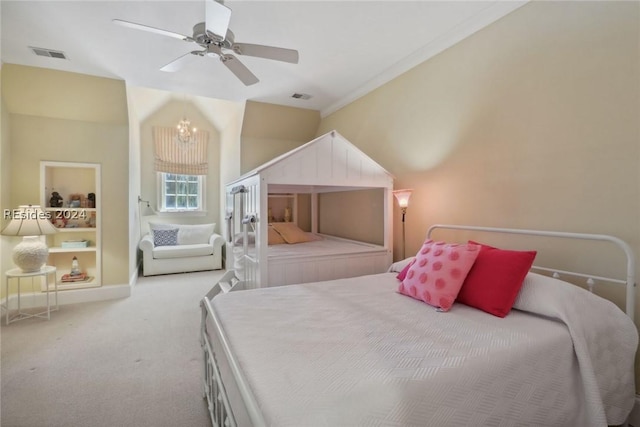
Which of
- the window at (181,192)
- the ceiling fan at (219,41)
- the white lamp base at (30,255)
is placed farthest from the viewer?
the window at (181,192)

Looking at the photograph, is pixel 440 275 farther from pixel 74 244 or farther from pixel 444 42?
pixel 74 244

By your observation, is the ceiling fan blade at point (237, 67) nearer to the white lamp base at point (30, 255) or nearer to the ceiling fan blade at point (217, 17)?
the ceiling fan blade at point (217, 17)

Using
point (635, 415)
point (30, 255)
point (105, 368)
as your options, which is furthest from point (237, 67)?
point (635, 415)

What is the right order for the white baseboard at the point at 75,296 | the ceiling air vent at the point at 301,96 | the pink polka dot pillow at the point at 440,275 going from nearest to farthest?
the pink polka dot pillow at the point at 440,275
the white baseboard at the point at 75,296
the ceiling air vent at the point at 301,96

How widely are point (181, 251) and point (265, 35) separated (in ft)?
13.2

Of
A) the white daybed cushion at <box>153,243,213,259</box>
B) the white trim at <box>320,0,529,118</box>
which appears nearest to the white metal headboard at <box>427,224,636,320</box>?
the white trim at <box>320,0,529,118</box>

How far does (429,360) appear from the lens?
3.81 feet

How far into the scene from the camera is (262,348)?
4.12 ft

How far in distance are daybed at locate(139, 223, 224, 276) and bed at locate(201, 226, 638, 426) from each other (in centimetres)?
382

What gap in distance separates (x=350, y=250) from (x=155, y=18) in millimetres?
2632

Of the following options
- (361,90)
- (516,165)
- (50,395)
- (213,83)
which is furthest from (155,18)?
(516,165)

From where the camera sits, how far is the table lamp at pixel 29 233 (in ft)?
10.5

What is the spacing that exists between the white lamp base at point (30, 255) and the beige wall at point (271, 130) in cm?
264

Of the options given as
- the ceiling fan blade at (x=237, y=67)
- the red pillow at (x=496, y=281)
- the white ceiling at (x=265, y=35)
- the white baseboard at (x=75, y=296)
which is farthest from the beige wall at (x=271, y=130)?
the red pillow at (x=496, y=281)
